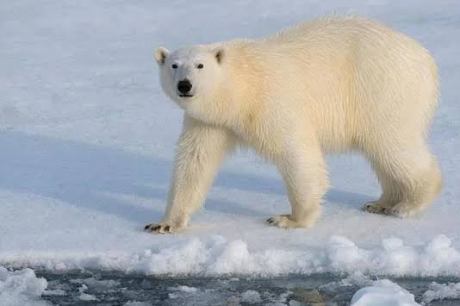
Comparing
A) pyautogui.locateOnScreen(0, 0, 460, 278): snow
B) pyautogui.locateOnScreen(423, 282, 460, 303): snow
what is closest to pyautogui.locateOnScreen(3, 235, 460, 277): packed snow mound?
pyautogui.locateOnScreen(0, 0, 460, 278): snow

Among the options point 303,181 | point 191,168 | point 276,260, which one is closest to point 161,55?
point 191,168

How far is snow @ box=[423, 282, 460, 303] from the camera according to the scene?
4.46 m

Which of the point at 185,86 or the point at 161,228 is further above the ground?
the point at 185,86

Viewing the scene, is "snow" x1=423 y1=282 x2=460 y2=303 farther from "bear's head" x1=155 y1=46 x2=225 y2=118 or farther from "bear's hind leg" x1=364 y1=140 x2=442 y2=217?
"bear's head" x1=155 y1=46 x2=225 y2=118

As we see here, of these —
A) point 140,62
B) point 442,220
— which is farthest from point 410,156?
point 140,62

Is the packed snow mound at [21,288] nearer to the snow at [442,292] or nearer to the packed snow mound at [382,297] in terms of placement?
the packed snow mound at [382,297]

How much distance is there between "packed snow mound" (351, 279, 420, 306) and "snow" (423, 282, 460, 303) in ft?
0.31

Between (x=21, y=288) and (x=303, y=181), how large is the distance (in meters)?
1.50

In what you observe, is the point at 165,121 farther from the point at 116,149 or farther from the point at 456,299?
the point at 456,299

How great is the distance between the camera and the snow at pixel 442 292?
14.6 feet

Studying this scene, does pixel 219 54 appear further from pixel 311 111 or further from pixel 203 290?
pixel 203 290

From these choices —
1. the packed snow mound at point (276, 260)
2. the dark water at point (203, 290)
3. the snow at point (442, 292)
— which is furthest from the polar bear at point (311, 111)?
the snow at point (442, 292)

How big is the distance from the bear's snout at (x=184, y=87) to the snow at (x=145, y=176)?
2.28 ft

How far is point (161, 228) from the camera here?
5375 millimetres
